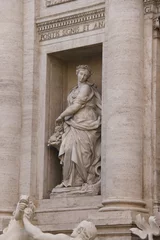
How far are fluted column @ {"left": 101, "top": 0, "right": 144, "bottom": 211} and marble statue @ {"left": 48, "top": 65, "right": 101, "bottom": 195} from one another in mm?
753

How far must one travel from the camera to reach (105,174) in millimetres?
18953

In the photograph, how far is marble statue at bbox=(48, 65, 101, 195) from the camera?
19.9 meters

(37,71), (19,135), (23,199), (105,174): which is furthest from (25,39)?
(23,199)

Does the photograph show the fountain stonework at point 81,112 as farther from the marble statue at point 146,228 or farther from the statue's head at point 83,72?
the marble statue at point 146,228

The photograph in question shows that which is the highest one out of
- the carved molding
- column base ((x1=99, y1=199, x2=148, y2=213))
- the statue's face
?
the carved molding

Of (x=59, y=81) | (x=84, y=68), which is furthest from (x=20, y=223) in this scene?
(x=59, y=81)

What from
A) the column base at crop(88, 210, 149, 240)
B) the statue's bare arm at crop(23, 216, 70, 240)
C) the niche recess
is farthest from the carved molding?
the statue's bare arm at crop(23, 216, 70, 240)

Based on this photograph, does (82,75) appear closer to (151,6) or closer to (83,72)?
(83,72)

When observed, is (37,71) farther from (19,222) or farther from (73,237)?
(73,237)

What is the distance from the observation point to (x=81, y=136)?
20000 mm

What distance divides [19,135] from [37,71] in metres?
1.59

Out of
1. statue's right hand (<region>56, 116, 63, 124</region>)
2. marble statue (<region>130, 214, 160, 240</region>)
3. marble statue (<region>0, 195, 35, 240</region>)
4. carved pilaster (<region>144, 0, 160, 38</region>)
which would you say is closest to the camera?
marble statue (<region>0, 195, 35, 240</region>)

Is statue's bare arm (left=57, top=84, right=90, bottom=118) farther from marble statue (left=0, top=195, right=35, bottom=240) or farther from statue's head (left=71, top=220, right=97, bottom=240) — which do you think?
statue's head (left=71, top=220, right=97, bottom=240)

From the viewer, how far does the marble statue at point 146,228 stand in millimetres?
17297
